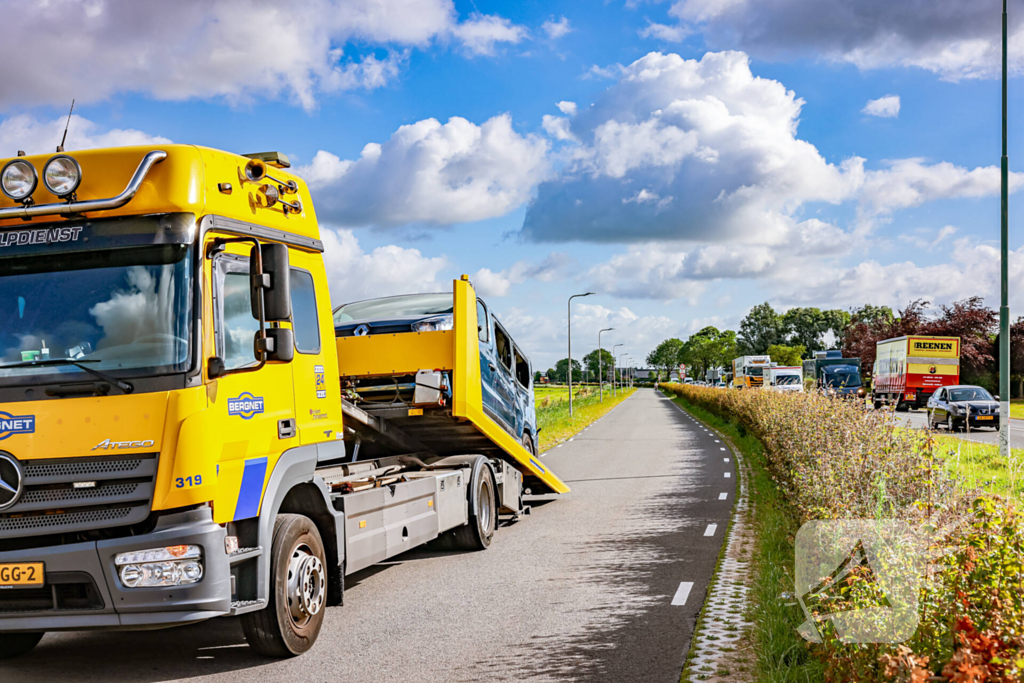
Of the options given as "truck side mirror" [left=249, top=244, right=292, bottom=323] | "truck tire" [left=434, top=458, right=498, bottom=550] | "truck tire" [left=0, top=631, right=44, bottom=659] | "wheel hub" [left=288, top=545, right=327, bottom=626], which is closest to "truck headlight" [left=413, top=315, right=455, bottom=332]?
"truck tire" [left=434, top=458, right=498, bottom=550]

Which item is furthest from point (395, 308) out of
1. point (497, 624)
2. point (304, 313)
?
point (497, 624)

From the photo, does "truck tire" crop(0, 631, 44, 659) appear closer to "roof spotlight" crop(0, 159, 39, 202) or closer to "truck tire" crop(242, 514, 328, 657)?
"truck tire" crop(242, 514, 328, 657)

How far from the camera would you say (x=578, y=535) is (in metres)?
10.4

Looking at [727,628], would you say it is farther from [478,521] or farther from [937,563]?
[478,521]

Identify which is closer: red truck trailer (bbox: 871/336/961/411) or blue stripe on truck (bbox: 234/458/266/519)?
blue stripe on truck (bbox: 234/458/266/519)

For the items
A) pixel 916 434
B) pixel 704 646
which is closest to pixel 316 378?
pixel 704 646

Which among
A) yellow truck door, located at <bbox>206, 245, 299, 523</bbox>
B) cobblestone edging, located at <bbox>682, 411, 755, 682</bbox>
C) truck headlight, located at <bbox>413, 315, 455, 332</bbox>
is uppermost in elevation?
truck headlight, located at <bbox>413, 315, 455, 332</bbox>

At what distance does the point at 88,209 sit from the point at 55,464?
61.0 inches

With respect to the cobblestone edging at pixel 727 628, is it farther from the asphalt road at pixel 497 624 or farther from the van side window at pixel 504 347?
the van side window at pixel 504 347

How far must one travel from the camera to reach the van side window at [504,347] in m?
11.8

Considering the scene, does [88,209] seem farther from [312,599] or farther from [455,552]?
[455,552]

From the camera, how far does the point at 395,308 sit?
10.5m

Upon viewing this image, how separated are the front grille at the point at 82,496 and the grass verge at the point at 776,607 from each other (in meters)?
3.74

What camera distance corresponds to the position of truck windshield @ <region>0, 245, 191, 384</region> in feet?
16.7
